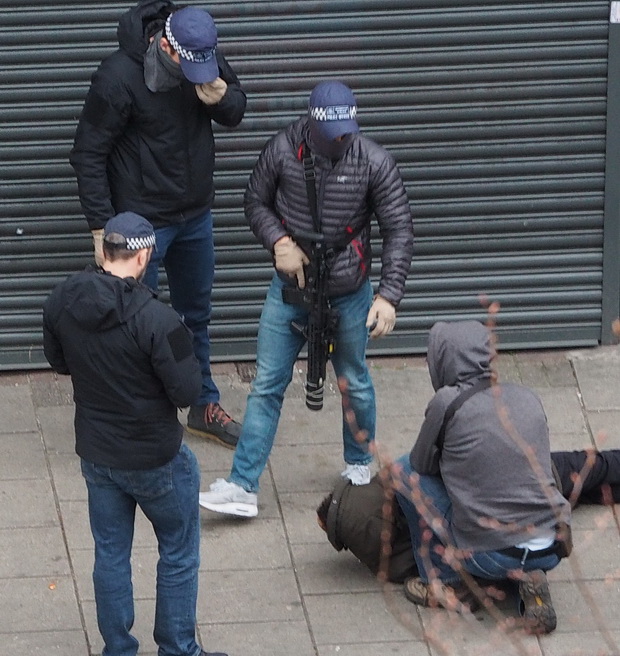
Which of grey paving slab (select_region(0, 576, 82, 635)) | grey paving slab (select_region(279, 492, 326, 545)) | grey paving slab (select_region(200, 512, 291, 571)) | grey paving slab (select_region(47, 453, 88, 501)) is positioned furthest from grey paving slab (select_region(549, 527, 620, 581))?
grey paving slab (select_region(47, 453, 88, 501))

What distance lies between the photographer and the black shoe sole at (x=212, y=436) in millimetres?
6961

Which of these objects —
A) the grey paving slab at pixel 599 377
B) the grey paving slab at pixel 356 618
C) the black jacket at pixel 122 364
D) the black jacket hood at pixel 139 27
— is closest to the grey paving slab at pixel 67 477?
the grey paving slab at pixel 356 618

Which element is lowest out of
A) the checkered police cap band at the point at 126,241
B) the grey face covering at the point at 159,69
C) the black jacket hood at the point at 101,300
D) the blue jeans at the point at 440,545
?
the blue jeans at the point at 440,545

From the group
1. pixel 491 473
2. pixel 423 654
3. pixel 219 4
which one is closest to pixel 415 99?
pixel 219 4

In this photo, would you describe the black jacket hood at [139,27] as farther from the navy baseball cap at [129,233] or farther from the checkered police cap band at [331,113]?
the navy baseball cap at [129,233]

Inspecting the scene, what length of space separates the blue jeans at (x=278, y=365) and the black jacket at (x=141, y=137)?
2.30ft

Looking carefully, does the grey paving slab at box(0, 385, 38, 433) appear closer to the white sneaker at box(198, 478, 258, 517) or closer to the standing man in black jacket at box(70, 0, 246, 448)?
the standing man in black jacket at box(70, 0, 246, 448)

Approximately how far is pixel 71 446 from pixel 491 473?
251 cm

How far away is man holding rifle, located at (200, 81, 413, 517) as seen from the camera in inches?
233

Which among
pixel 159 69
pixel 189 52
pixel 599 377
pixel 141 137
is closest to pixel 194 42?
pixel 189 52

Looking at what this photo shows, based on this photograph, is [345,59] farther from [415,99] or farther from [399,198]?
[399,198]

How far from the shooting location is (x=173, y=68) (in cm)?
612

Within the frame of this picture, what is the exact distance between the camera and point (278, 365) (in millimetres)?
6223

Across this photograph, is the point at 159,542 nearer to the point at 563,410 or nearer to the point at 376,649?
the point at 376,649
